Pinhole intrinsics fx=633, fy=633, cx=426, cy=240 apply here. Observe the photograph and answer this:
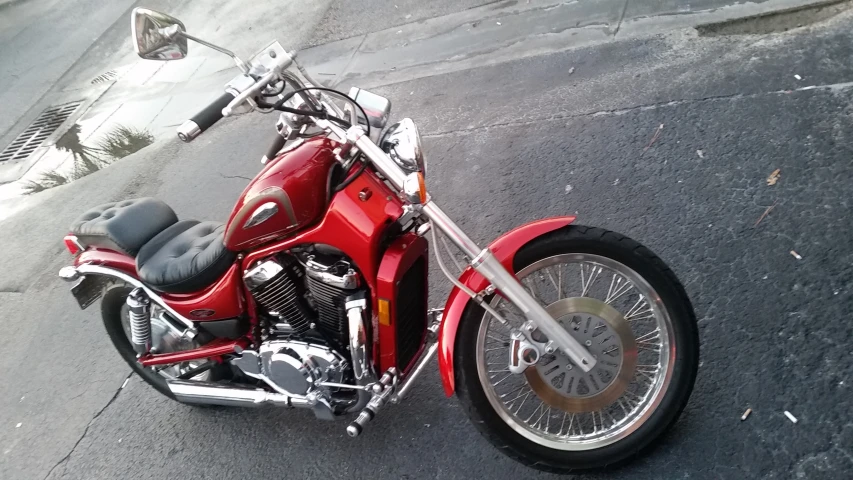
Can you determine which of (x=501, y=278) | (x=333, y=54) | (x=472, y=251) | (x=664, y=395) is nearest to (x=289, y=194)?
(x=472, y=251)

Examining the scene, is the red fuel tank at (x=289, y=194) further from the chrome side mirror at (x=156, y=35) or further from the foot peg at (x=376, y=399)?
the foot peg at (x=376, y=399)

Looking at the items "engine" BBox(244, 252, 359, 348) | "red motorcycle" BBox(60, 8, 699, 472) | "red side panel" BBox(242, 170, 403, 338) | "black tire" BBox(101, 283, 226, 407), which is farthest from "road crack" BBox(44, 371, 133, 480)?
"red side panel" BBox(242, 170, 403, 338)

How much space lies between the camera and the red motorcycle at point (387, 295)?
2.19m

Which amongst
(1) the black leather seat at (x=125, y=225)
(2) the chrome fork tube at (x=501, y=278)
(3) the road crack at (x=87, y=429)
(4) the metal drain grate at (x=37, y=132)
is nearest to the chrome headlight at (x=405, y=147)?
(2) the chrome fork tube at (x=501, y=278)

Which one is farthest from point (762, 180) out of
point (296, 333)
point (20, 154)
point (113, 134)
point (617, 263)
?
point (20, 154)

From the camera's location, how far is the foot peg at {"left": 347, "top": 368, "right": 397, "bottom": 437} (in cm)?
247

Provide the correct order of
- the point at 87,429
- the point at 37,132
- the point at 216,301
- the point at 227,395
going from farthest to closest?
the point at 37,132
the point at 87,429
the point at 227,395
the point at 216,301

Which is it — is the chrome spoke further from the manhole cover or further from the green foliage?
the manhole cover

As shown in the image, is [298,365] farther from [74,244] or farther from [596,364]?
[74,244]

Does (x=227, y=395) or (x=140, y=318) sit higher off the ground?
(x=140, y=318)

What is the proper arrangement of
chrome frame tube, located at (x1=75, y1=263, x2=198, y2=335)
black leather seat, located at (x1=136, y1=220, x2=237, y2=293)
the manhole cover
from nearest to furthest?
black leather seat, located at (x1=136, y1=220, x2=237, y2=293) < chrome frame tube, located at (x1=75, y1=263, x2=198, y2=335) < the manhole cover

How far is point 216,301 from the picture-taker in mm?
2688

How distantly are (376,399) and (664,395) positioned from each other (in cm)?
108

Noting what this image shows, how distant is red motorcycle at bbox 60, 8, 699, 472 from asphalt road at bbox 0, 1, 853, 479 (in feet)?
0.90
